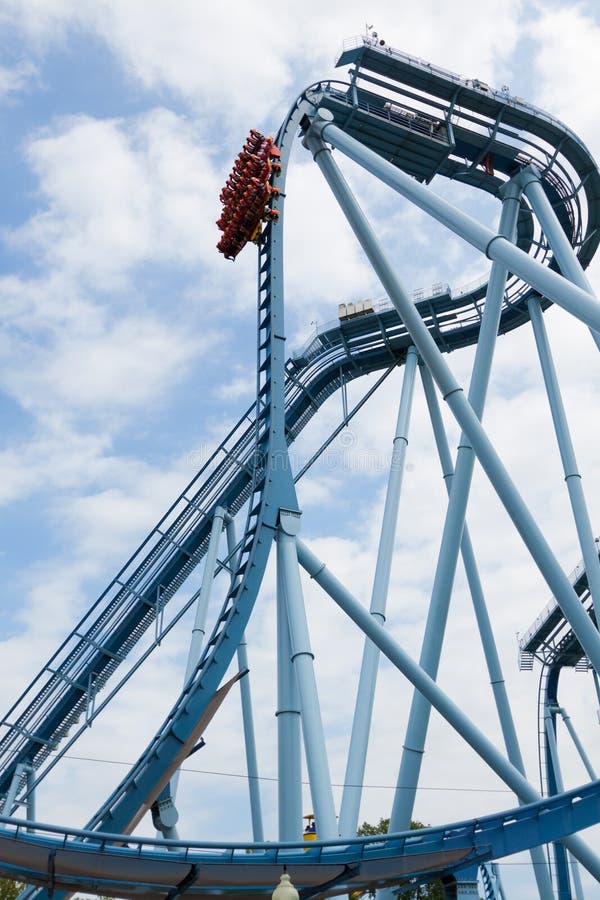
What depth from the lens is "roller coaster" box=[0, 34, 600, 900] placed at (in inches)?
378

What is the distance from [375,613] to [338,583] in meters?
2.60

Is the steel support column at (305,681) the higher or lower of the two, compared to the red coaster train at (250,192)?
lower

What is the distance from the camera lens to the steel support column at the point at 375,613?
12212 mm

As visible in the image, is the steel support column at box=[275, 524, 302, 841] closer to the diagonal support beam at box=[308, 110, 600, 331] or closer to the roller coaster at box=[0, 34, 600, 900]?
the roller coaster at box=[0, 34, 600, 900]

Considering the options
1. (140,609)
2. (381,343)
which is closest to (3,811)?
(140,609)

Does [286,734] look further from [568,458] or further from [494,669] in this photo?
[568,458]

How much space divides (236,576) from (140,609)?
6.04m

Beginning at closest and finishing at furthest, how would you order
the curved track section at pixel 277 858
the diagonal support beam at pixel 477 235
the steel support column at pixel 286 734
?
the curved track section at pixel 277 858 → the diagonal support beam at pixel 477 235 → the steel support column at pixel 286 734

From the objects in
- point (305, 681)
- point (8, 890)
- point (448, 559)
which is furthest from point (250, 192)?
point (8, 890)

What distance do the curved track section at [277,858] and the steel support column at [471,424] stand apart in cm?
228

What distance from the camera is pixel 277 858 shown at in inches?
376

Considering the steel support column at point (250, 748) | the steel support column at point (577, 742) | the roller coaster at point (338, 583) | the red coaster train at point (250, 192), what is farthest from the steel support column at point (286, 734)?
the steel support column at point (577, 742)

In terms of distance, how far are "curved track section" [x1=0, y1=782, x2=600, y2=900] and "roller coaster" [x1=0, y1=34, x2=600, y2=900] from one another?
2 centimetres

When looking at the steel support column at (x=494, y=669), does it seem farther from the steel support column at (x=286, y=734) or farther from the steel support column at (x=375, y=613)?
the steel support column at (x=286, y=734)
